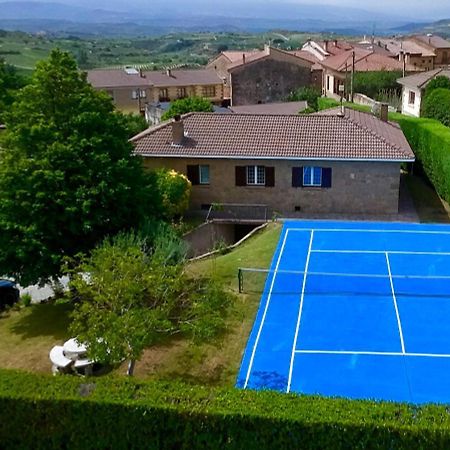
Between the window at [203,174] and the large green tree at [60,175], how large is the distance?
1075cm

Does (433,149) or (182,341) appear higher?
(433,149)

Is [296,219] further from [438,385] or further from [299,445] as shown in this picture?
[299,445]

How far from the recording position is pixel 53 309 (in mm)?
25297

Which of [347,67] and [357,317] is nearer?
[357,317]

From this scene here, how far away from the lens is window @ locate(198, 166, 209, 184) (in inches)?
1388

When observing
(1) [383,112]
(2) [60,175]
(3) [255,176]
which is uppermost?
(2) [60,175]

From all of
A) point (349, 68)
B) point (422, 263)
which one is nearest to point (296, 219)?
point (422, 263)

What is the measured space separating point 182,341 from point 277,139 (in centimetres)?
1718

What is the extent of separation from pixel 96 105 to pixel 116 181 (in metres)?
3.17

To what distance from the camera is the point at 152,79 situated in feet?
327

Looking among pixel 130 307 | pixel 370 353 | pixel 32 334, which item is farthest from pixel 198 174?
pixel 130 307

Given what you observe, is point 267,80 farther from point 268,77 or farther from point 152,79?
point 152,79

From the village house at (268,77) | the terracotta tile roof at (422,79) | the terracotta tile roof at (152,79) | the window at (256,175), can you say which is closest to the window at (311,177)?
the window at (256,175)

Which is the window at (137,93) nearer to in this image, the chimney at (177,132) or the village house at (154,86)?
the village house at (154,86)
